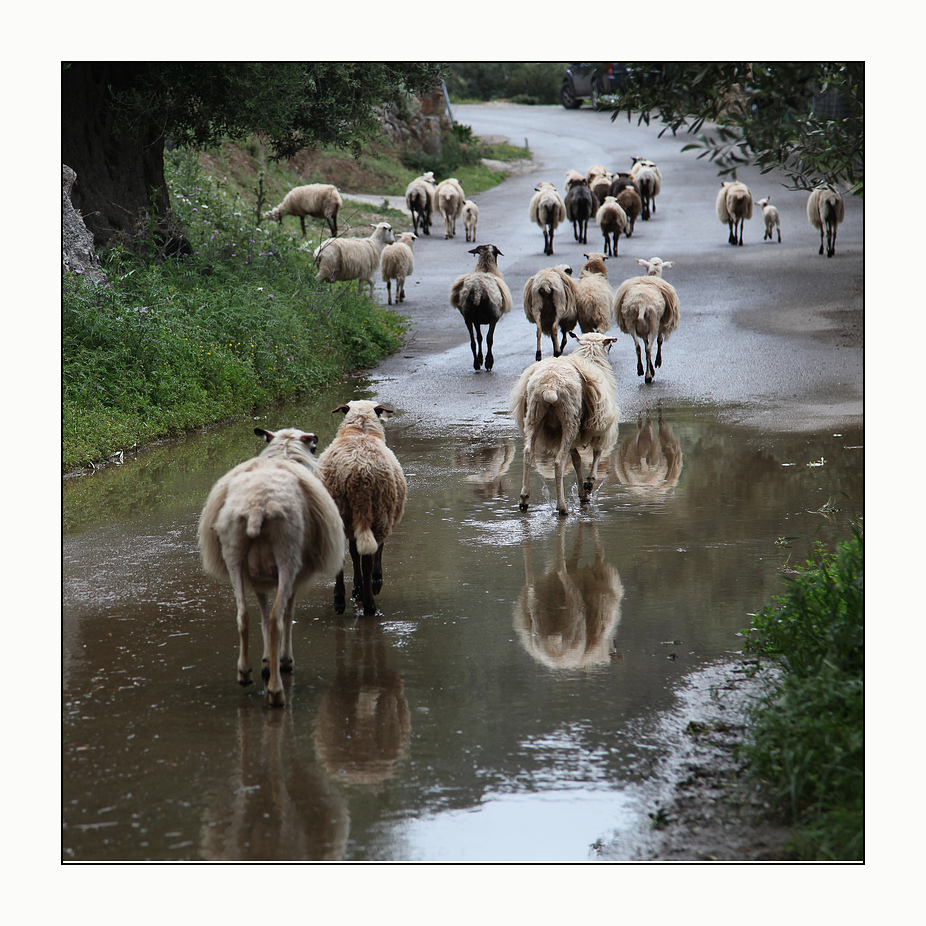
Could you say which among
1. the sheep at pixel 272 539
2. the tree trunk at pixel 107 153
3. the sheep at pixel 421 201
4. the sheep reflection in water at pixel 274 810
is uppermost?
the sheep at pixel 421 201

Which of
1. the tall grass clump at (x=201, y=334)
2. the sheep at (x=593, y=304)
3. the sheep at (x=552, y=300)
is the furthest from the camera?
the sheep at (x=593, y=304)

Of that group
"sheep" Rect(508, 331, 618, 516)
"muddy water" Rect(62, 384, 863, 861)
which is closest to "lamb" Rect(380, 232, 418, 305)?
"muddy water" Rect(62, 384, 863, 861)

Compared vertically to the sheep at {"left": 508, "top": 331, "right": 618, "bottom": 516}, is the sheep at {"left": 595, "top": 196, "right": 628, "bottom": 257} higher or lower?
higher

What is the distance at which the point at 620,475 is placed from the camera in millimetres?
9633

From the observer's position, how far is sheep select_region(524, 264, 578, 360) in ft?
45.1

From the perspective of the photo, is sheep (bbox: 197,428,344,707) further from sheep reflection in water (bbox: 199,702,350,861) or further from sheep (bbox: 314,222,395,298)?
sheep (bbox: 314,222,395,298)

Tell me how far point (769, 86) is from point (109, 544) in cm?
562

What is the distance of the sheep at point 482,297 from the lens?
47.4ft

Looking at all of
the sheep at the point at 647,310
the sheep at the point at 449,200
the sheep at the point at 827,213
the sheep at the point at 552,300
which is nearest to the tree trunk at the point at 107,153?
the sheep at the point at 552,300

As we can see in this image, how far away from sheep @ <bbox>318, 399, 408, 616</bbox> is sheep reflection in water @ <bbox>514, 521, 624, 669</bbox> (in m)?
0.99

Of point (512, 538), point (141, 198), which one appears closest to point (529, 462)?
point (512, 538)

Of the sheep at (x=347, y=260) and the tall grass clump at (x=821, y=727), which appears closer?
the tall grass clump at (x=821, y=727)

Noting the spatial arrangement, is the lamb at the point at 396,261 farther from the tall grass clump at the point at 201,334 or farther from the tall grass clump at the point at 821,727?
the tall grass clump at the point at 821,727

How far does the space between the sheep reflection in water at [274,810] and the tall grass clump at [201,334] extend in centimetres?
595
